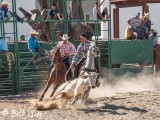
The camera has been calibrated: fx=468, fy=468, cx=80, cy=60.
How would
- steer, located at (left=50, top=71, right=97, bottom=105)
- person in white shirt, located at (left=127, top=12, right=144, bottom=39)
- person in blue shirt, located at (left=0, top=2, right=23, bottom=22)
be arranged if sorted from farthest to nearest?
person in white shirt, located at (left=127, top=12, right=144, bottom=39) → person in blue shirt, located at (left=0, top=2, right=23, bottom=22) → steer, located at (left=50, top=71, right=97, bottom=105)

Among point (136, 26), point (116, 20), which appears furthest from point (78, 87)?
point (116, 20)

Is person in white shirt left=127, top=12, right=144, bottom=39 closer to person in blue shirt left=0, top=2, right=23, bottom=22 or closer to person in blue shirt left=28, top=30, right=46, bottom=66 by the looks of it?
person in blue shirt left=28, top=30, right=46, bottom=66

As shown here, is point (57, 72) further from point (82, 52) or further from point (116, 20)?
point (116, 20)

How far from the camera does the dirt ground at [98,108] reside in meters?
10.6

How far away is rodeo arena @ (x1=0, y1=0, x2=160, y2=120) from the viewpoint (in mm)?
11484

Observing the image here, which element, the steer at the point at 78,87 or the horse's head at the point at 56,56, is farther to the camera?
the horse's head at the point at 56,56

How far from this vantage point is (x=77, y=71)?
13102 mm

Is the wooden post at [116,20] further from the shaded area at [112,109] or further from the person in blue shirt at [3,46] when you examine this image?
the shaded area at [112,109]

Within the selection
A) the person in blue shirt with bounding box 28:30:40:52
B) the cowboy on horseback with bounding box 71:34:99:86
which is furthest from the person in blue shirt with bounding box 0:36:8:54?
the cowboy on horseback with bounding box 71:34:99:86

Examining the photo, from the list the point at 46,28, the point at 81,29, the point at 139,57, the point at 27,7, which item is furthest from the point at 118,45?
the point at 27,7

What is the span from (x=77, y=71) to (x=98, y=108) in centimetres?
176

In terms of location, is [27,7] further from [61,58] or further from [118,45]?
[61,58]

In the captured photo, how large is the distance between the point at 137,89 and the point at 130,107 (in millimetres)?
4420

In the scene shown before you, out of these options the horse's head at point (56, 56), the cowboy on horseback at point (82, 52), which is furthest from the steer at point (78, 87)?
the cowboy on horseback at point (82, 52)
